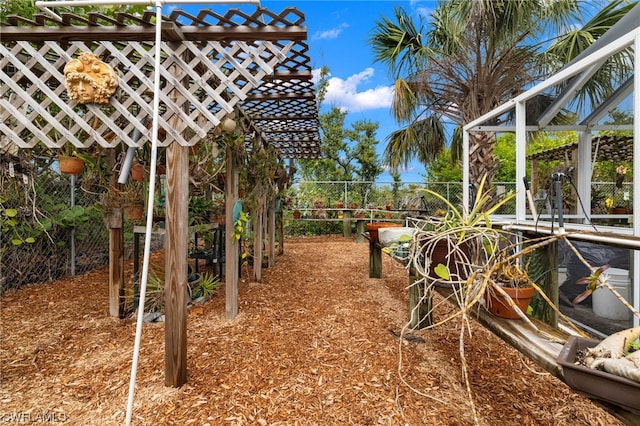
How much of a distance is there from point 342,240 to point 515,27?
5382 millimetres

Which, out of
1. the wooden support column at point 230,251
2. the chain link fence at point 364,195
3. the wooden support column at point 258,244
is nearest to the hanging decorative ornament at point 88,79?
the wooden support column at point 230,251

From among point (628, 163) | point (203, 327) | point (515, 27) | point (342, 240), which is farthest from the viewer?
point (342, 240)

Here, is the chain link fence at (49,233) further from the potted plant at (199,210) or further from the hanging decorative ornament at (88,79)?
the hanging decorative ornament at (88,79)

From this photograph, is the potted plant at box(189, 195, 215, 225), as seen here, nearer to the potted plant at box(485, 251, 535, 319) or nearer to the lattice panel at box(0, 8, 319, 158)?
the lattice panel at box(0, 8, 319, 158)

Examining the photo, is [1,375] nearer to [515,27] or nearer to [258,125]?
[258,125]

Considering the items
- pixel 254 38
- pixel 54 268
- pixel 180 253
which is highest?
pixel 254 38

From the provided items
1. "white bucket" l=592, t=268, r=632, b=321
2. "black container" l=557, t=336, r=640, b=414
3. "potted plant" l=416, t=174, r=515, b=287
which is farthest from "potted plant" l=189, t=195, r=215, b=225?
"white bucket" l=592, t=268, r=632, b=321

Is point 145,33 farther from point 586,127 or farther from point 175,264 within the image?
point 586,127

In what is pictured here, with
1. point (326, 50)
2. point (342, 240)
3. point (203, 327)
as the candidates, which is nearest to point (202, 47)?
point (203, 327)

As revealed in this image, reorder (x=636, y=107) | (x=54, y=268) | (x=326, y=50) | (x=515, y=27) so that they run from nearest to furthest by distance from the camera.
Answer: (x=636, y=107), (x=54, y=268), (x=515, y=27), (x=326, y=50)

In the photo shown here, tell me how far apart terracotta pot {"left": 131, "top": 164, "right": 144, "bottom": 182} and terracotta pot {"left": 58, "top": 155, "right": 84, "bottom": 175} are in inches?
13.3

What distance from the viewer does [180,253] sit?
1701mm

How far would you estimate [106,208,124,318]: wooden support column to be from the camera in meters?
2.54

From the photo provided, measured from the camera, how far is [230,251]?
2.71 m
